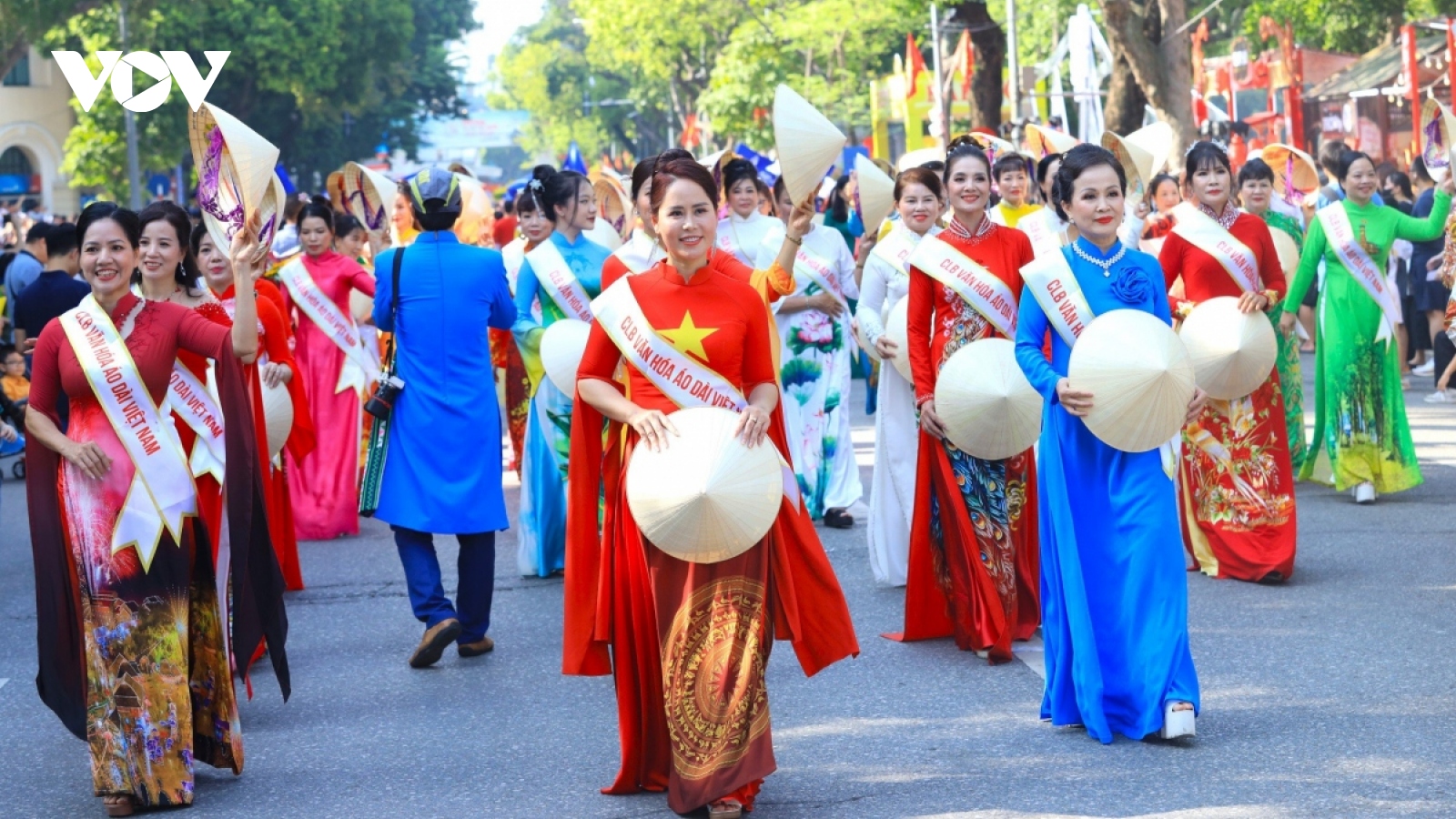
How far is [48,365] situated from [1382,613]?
15.0 feet

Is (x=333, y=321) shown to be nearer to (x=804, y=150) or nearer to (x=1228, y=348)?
(x=1228, y=348)

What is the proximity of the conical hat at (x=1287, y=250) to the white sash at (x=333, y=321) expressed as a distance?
4.68m

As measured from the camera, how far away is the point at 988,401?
621cm

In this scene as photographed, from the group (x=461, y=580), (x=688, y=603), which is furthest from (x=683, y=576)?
(x=461, y=580)

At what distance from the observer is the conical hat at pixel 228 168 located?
5062mm

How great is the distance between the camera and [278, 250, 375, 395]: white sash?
32.5 feet

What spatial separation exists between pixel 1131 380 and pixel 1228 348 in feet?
7.45

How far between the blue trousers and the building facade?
47232 millimetres

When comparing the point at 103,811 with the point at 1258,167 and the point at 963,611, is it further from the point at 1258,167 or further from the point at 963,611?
the point at 1258,167

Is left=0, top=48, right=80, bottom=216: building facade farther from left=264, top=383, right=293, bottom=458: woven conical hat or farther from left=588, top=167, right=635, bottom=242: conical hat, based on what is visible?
left=264, top=383, right=293, bottom=458: woven conical hat

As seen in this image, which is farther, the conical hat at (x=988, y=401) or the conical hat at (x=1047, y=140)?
the conical hat at (x=1047, y=140)

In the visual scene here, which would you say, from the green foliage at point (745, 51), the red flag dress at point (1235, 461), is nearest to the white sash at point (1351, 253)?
the red flag dress at point (1235, 461)

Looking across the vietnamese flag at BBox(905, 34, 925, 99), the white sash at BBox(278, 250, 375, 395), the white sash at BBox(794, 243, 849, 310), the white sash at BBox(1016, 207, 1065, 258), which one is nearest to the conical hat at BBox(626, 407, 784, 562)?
the white sash at BBox(1016, 207, 1065, 258)

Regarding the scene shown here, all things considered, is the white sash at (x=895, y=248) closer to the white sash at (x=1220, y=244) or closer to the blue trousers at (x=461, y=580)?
the white sash at (x=1220, y=244)
